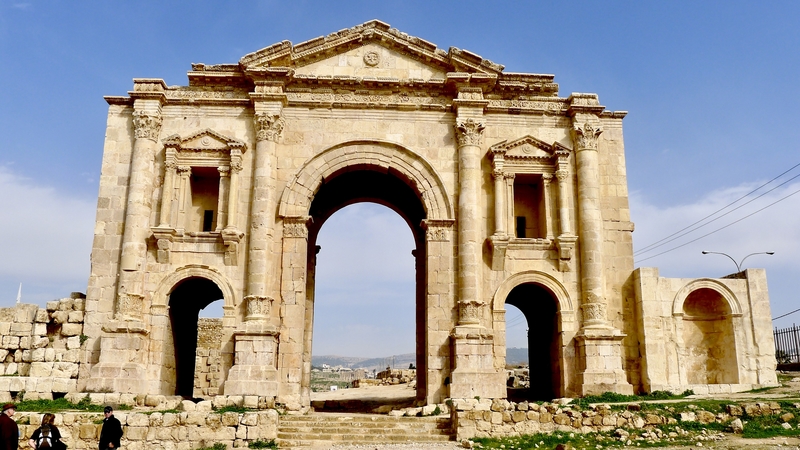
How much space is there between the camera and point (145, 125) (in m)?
19.8

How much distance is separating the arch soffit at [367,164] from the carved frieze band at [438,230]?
186 mm

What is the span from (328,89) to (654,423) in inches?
513

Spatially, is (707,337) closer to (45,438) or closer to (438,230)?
(438,230)

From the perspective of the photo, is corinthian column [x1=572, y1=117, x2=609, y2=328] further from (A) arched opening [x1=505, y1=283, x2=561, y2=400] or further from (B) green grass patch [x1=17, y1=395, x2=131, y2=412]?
(B) green grass patch [x1=17, y1=395, x2=131, y2=412]

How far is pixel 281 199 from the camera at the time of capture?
64.4 feet

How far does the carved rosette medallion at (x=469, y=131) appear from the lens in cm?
1995

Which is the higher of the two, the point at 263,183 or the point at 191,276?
the point at 263,183

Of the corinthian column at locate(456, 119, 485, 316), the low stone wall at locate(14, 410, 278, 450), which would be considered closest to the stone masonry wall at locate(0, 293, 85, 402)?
the low stone wall at locate(14, 410, 278, 450)

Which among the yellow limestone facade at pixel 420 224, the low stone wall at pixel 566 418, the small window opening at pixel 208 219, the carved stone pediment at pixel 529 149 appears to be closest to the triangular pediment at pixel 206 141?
the yellow limestone facade at pixel 420 224

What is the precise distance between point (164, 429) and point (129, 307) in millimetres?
5194

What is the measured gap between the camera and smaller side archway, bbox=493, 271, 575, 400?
1908 centimetres

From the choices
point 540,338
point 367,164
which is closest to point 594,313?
point 540,338

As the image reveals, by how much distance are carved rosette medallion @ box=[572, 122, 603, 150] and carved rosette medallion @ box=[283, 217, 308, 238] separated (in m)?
8.64

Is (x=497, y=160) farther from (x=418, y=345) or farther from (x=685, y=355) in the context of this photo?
(x=685, y=355)
